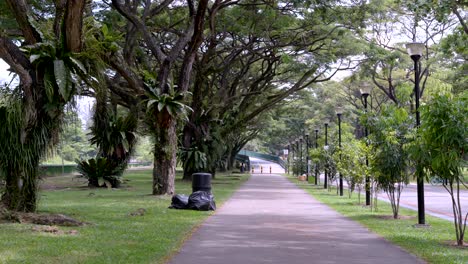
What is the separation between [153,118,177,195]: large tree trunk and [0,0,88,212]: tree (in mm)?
8334

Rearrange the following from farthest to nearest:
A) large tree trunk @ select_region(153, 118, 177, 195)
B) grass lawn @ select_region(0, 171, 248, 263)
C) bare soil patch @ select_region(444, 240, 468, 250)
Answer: large tree trunk @ select_region(153, 118, 177, 195)
bare soil patch @ select_region(444, 240, 468, 250)
grass lawn @ select_region(0, 171, 248, 263)

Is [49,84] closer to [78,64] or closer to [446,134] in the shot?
[78,64]

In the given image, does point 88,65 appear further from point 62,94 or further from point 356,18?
point 356,18

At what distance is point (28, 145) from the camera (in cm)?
1150

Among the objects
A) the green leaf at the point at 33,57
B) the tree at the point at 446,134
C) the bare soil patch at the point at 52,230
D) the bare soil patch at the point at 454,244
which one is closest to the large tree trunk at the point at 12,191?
the bare soil patch at the point at 52,230

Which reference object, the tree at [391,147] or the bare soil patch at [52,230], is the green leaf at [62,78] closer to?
the bare soil patch at [52,230]

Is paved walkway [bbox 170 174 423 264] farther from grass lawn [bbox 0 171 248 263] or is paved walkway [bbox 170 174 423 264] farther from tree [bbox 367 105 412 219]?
tree [bbox 367 105 412 219]

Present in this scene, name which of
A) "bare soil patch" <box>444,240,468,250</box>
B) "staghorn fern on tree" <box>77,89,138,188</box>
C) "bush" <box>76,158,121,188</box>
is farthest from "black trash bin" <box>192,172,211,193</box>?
"bush" <box>76,158,121,188</box>

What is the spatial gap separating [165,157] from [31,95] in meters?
9.12

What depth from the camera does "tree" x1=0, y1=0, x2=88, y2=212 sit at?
36.4ft

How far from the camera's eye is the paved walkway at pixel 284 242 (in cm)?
853

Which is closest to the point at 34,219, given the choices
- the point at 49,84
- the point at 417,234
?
the point at 49,84

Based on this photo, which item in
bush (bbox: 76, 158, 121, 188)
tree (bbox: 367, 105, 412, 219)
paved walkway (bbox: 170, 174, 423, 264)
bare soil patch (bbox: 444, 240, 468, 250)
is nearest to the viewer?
paved walkway (bbox: 170, 174, 423, 264)

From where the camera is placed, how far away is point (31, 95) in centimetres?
1135
